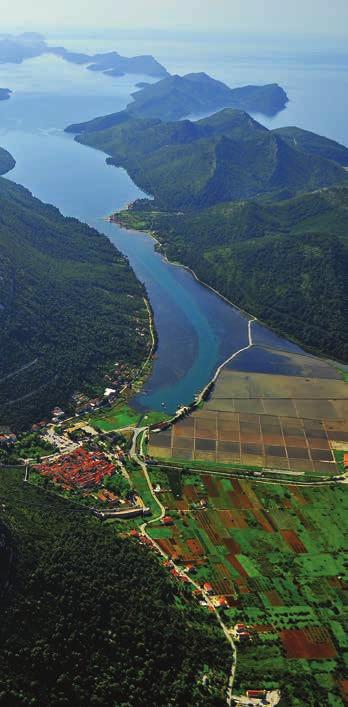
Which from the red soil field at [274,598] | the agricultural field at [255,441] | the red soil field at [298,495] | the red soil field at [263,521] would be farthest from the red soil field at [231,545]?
the agricultural field at [255,441]

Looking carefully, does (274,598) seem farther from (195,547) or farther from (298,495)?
(298,495)

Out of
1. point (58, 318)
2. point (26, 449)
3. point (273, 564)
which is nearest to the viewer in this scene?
point (273, 564)

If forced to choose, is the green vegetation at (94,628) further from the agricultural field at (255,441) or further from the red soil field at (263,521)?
the agricultural field at (255,441)

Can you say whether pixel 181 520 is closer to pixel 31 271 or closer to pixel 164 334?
pixel 164 334

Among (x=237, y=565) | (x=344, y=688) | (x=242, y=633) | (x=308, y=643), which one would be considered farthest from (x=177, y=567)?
(x=344, y=688)

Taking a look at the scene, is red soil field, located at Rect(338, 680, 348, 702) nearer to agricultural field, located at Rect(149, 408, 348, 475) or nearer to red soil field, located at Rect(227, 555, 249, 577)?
red soil field, located at Rect(227, 555, 249, 577)
